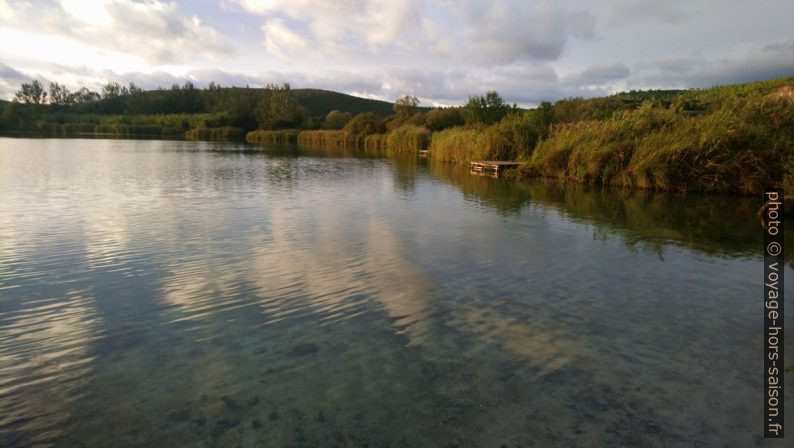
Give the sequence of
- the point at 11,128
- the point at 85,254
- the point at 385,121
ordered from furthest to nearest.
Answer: the point at 11,128 < the point at 385,121 < the point at 85,254

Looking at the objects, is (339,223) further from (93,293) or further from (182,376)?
(182,376)

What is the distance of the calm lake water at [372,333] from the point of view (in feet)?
10.7


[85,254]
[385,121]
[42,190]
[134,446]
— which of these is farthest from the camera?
[385,121]

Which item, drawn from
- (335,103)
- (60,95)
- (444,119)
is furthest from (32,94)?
(444,119)

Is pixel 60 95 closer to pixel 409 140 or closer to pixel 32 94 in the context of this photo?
pixel 32 94

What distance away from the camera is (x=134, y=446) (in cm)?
296

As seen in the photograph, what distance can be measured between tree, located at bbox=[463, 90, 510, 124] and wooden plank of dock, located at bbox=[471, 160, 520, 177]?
41.8ft

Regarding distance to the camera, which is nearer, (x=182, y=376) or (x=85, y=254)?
(x=182, y=376)

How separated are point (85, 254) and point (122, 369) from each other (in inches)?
166

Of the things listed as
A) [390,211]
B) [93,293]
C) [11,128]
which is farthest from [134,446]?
[11,128]

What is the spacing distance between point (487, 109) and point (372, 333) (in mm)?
33163

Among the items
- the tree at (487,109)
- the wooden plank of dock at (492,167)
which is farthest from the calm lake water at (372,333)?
the tree at (487,109)

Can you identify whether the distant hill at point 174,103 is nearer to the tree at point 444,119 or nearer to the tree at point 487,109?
the tree at point 444,119

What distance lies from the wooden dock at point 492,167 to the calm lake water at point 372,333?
38.8ft
